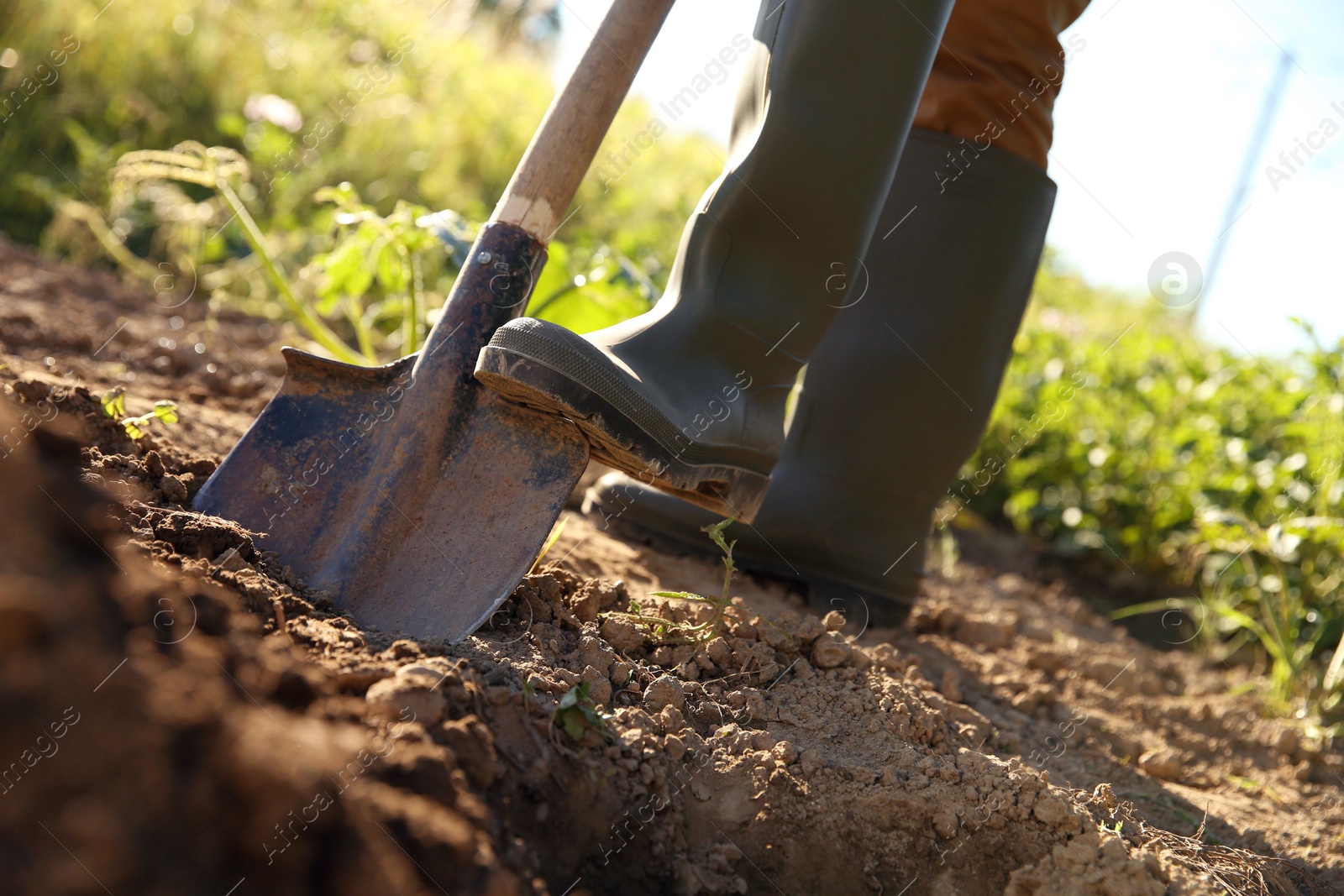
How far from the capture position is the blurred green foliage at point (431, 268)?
2.28m

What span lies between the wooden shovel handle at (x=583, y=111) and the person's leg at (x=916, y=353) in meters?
0.63

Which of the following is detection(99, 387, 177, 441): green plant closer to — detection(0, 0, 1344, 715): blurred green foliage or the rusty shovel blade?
the rusty shovel blade

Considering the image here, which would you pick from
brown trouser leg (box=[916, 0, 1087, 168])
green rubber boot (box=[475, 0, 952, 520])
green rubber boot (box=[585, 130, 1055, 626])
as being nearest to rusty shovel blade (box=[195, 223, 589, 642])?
green rubber boot (box=[475, 0, 952, 520])

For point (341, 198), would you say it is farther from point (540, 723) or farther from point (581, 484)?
point (540, 723)

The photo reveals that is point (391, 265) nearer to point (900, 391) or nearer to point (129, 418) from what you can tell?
point (129, 418)

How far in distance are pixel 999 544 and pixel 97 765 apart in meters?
3.09

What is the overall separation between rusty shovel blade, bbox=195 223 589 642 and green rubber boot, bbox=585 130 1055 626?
1.80 ft

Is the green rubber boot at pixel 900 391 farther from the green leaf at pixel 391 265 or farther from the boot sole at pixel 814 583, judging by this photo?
the green leaf at pixel 391 265

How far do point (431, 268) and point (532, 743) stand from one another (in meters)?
2.92

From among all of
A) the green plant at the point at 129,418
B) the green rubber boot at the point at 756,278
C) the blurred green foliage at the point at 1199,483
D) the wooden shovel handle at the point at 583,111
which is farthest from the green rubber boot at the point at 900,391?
the blurred green foliage at the point at 1199,483

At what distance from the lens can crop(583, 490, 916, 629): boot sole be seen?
6.16 feet

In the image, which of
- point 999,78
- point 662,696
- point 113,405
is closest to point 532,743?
point 662,696

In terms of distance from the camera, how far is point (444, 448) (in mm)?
1401

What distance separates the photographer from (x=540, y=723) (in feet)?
3.23
